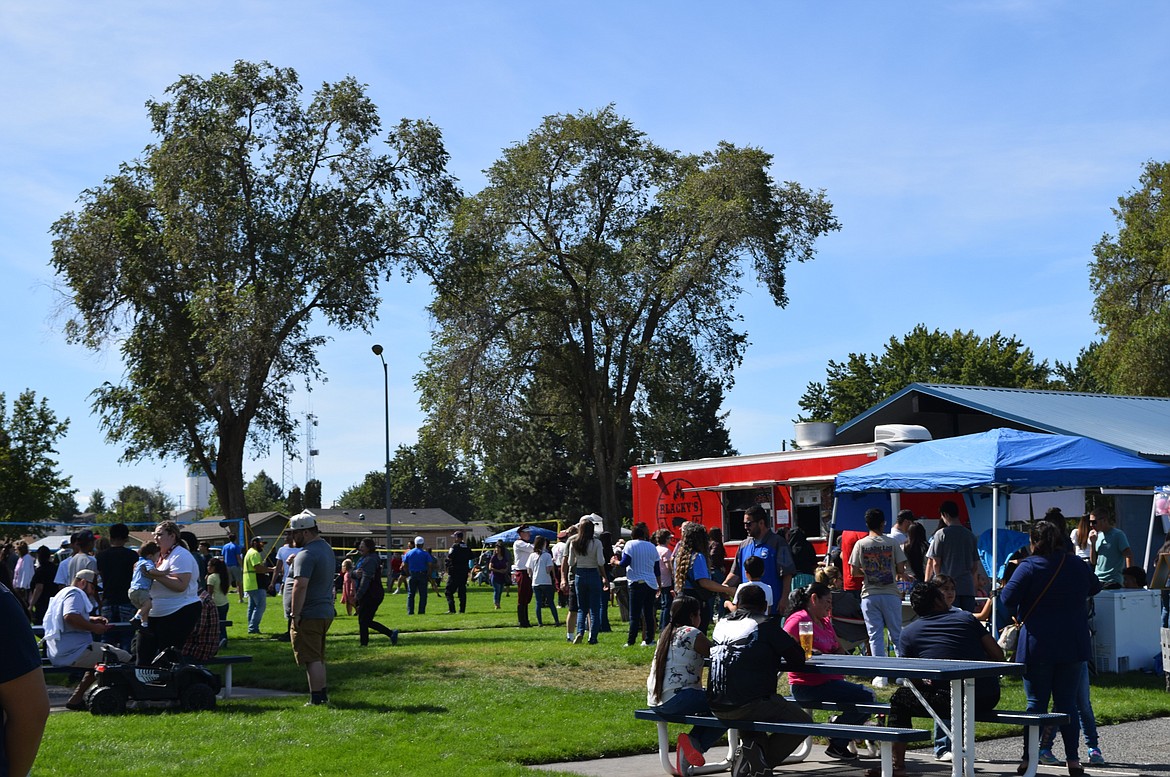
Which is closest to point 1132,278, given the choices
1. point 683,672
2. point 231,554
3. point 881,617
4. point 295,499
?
point 231,554

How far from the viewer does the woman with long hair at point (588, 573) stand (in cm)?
1738

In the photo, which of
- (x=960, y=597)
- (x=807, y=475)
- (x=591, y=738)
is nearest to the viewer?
(x=591, y=738)

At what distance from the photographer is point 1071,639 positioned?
8281mm

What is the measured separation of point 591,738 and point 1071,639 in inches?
139

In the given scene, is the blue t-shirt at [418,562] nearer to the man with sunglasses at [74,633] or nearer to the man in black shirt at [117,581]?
the man in black shirt at [117,581]

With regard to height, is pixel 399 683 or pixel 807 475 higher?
pixel 807 475

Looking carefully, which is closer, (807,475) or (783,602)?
(783,602)

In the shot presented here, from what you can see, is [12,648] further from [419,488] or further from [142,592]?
[419,488]

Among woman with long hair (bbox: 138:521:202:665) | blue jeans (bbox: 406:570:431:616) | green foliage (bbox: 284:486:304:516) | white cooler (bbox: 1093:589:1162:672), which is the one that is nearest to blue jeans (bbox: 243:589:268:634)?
blue jeans (bbox: 406:570:431:616)

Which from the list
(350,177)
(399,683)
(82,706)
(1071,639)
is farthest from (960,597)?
(350,177)

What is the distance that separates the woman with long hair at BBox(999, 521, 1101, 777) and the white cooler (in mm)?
5381

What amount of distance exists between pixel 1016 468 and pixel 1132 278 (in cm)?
3818

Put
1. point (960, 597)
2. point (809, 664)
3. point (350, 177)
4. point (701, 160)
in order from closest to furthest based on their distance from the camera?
point (809, 664)
point (960, 597)
point (350, 177)
point (701, 160)

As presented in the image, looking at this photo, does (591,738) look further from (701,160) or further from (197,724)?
(701,160)
